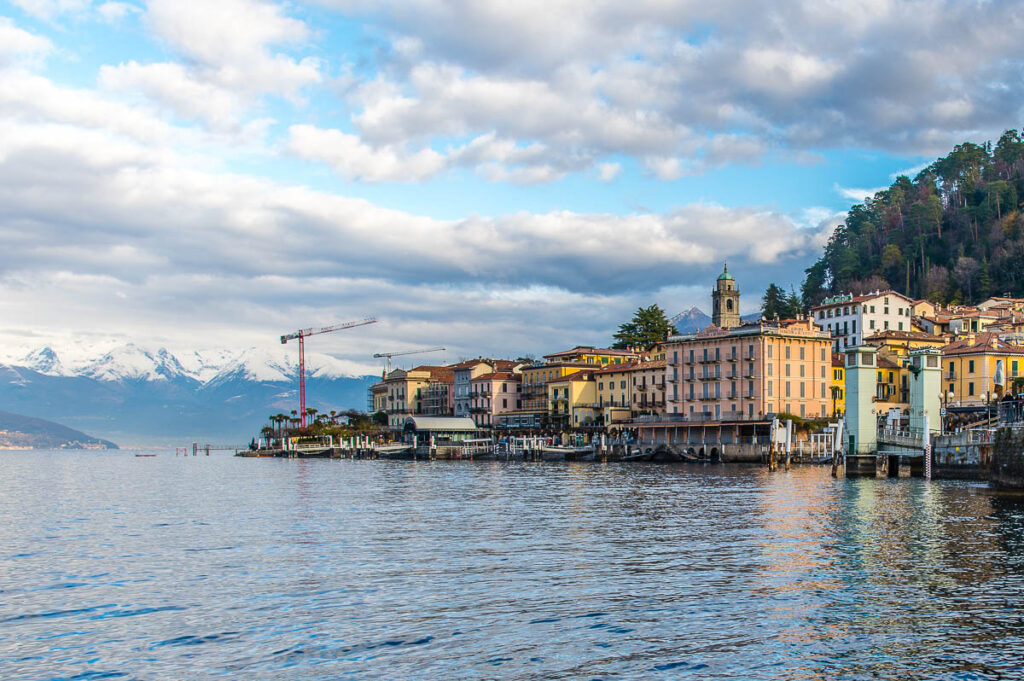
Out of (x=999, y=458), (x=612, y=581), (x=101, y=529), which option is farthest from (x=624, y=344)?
(x=612, y=581)

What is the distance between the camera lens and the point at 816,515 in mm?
46125

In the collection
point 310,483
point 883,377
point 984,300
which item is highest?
point 984,300

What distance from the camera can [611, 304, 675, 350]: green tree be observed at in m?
175

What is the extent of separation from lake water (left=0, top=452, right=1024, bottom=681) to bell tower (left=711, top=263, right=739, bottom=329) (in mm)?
99904

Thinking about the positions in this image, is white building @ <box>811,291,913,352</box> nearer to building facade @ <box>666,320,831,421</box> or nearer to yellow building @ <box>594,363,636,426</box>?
building facade @ <box>666,320,831,421</box>

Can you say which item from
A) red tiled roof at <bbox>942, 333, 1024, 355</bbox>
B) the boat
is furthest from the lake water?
the boat

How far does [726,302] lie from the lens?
151000 millimetres

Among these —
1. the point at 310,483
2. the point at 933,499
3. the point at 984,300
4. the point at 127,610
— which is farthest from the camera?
the point at 984,300

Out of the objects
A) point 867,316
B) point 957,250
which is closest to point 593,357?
point 867,316

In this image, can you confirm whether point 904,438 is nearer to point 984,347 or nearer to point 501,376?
point 984,347

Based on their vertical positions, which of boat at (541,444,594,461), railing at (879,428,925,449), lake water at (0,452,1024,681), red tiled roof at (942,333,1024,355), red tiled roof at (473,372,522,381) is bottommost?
boat at (541,444,594,461)

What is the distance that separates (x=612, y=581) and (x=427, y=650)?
28.4 feet

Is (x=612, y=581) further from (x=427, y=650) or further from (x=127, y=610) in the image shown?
(x=127, y=610)

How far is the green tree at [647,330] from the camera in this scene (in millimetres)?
174625
